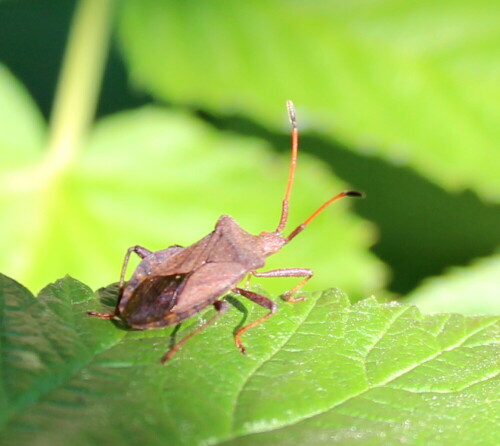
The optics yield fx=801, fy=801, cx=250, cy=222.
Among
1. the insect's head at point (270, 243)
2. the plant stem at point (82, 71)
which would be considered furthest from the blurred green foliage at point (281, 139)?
the insect's head at point (270, 243)

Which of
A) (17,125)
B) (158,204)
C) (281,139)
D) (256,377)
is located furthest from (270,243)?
(17,125)

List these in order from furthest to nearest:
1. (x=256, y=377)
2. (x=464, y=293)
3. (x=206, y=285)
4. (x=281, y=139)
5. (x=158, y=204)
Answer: (x=281, y=139) → (x=158, y=204) → (x=464, y=293) → (x=206, y=285) → (x=256, y=377)

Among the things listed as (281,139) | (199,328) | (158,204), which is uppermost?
(281,139)

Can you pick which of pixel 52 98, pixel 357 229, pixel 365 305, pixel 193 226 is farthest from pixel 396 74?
pixel 52 98

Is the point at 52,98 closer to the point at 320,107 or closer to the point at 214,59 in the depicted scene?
the point at 214,59

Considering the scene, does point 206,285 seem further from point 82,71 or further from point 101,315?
point 82,71

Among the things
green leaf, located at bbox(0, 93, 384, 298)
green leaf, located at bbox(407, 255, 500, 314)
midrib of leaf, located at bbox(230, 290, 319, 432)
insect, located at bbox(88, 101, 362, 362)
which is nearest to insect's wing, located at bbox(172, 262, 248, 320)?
insect, located at bbox(88, 101, 362, 362)
